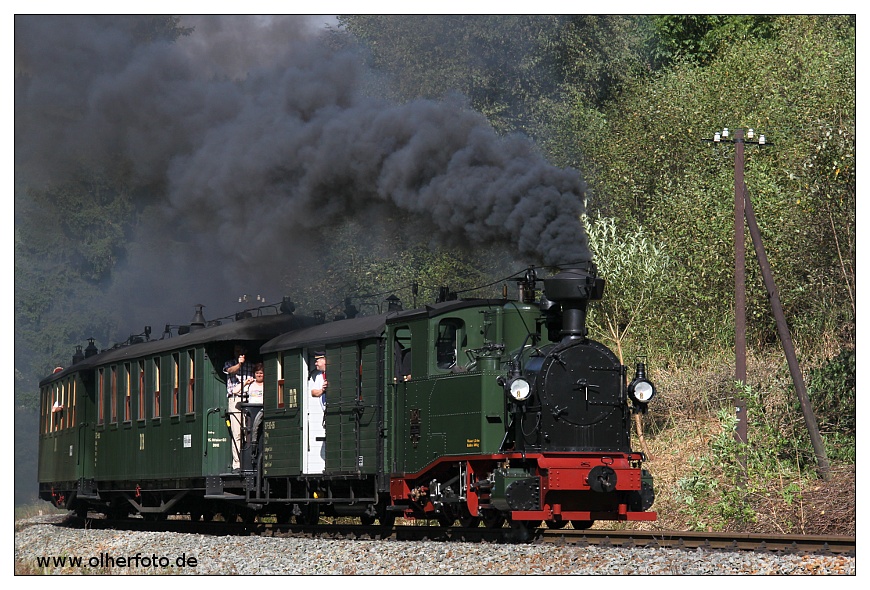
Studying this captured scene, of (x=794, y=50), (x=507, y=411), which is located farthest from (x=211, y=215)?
(x=794, y=50)

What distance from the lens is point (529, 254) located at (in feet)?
52.5

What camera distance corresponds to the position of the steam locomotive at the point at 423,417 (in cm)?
1355

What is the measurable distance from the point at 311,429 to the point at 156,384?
166 inches

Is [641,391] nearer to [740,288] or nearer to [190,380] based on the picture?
[740,288]

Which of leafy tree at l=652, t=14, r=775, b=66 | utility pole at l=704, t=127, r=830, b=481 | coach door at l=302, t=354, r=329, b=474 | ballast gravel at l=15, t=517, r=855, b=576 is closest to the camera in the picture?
ballast gravel at l=15, t=517, r=855, b=576

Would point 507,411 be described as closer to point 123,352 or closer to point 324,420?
point 324,420

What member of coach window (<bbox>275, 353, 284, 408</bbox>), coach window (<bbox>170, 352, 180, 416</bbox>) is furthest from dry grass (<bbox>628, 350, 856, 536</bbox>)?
coach window (<bbox>170, 352, 180, 416</bbox>)

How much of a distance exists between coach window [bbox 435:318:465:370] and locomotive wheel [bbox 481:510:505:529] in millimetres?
1796

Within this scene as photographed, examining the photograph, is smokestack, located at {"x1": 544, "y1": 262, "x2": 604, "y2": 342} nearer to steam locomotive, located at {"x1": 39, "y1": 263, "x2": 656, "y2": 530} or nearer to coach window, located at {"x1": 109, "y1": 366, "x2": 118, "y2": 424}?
steam locomotive, located at {"x1": 39, "y1": 263, "x2": 656, "y2": 530}

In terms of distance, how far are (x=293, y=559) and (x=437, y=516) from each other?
2.57m

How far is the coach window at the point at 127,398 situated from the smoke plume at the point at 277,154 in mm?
3552

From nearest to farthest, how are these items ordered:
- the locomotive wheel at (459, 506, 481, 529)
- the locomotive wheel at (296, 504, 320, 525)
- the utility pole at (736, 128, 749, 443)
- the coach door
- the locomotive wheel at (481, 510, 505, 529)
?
1. the locomotive wheel at (481, 510, 505, 529)
2. the locomotive wheel at (459, 506, 481, 529)
3. the coach door
4. the locomotive wheel at (296, 504, 320, 525)
5. the utility pole at (736, 128, 749, 443)

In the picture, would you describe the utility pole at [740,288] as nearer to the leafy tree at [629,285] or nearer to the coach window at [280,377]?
the leafy tree at [629,285]

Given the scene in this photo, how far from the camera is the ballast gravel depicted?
35.9 feet
